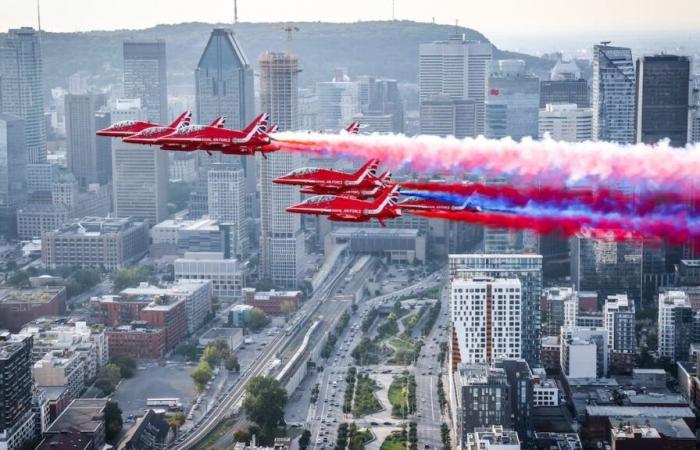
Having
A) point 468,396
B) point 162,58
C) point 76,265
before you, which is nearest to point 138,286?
point 76,265

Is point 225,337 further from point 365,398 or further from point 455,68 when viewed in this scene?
point 455,68

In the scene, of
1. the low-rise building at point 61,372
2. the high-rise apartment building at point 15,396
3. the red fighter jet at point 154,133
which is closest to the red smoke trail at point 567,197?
the red fighter jet at point 154,133

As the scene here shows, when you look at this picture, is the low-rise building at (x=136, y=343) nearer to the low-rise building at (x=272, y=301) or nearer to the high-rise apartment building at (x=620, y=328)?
the low-rise building at (x=272, y=301)

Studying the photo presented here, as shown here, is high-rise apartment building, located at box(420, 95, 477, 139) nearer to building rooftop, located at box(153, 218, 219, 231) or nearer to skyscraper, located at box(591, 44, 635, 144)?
skyscraper, located at box(591, 44, 635, 144)

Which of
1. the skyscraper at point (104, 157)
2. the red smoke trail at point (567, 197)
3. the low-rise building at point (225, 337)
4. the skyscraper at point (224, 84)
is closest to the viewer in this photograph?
the red smoke trail at point (567, 197)

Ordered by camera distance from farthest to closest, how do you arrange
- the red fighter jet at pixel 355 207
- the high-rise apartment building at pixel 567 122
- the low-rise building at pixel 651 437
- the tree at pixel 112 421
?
1. the high-rise apartment building at pixel 567 122
2. the tree at pixel 112 421
3. the low-rise building at pixel 651 437
4. the red fighter jet at pixel 355 207

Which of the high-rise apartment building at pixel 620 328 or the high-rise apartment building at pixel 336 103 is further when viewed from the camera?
the high-rise apartment building at pixel 336 103
